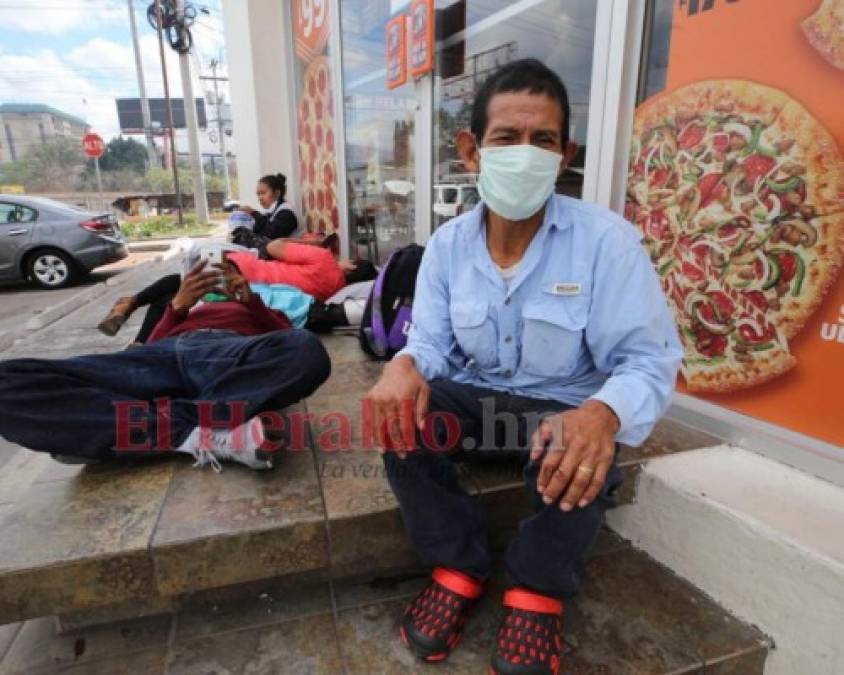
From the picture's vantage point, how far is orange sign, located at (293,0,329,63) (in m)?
5.22

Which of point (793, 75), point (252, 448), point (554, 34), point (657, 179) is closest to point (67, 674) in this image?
point (252, 448)

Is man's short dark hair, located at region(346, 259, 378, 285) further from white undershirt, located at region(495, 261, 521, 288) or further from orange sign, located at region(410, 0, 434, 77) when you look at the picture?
white undershirt, located at region(495, 261, 521, 288)

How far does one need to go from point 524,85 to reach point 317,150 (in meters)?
5.11

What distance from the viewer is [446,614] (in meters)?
1.30

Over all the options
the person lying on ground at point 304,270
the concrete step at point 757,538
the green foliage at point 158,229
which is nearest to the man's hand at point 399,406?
the concrete step at point 757,538

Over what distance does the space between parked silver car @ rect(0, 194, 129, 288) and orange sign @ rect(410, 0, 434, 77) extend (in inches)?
274

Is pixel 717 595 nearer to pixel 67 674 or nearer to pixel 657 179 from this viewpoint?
pixel 657 179

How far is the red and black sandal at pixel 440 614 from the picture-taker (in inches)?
50.4

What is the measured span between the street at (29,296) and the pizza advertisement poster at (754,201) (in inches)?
254

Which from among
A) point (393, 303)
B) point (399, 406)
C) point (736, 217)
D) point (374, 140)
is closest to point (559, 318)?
point (399, 406)

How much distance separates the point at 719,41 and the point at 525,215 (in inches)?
42.7

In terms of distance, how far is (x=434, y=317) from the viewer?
153cm

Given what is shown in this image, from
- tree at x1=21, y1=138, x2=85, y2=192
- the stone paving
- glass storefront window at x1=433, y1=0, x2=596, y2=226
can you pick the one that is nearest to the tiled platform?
the stone paving

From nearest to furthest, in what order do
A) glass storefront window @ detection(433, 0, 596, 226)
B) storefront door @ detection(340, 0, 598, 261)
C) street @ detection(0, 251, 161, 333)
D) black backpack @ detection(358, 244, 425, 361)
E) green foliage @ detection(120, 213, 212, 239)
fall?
glass storefront window @ detection(433, 0, 596, 226)
storefront door @ detection(340, 0, 598, 261)
black backpack @ detection(358, 244, 425, 361)
street @ detection(0, 251, 161, 333)
green foliage @ detection(120, 213, 212, 239)
